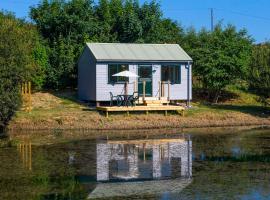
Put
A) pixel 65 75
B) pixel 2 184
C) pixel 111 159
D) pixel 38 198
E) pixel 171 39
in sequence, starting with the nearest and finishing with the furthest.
→ pixel 38 198 < pixel 2 184 < pixel 111 159 < pixel 65 75 < pixel 171 39

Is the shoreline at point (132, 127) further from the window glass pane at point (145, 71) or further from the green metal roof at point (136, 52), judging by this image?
the green metal roof at point (136, 52)

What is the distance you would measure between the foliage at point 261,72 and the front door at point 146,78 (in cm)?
620

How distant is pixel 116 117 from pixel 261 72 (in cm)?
997

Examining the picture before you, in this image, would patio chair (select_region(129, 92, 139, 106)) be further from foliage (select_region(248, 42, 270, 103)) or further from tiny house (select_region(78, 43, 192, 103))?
foliage (select_region(248, 42, 270, 103))

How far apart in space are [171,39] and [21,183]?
32.1 metres

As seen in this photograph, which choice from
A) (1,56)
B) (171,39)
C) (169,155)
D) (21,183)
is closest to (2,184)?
(21,183)

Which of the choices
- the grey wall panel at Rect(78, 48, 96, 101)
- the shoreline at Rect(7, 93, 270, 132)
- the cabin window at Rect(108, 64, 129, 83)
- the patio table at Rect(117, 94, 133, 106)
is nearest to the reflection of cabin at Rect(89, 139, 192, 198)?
the shoreline at Rect(7, 93, 270, 132)

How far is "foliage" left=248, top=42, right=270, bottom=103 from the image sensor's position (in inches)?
1428

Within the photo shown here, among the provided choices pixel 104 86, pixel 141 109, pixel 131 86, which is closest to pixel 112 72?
pixel 104 86

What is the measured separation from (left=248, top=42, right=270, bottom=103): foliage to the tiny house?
391 centimetres

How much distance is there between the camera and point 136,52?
121 feet

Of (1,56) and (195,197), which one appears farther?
(1,56)

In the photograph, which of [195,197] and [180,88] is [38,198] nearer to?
[195,197]

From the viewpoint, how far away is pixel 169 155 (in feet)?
71.1
